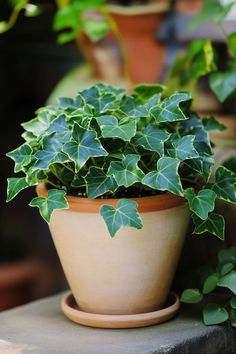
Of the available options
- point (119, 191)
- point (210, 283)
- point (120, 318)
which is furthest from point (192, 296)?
point (119, 191)

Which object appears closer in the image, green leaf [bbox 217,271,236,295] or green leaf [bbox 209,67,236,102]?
green leaf [bbox 217,271,236,295]

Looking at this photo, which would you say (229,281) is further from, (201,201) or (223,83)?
(223,83)

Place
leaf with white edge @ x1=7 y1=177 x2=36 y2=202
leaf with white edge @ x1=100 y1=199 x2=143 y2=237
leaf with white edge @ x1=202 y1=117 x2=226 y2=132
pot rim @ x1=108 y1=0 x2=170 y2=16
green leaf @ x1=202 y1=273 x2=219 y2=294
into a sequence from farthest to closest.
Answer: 1. pot rim @ x1=108 y1=0 x2=170 y2=16
2. leaf with white edge @ x1=202 y1=117 x2=226 y2=132
3. green leaf @ x1=202 y1=273 x2=219 y2=294
4. leaf with white edge @ x1=7 y1=177 x2=36 y2=202
5. leaf with white edge @ x1=100 y1=199 x2=143 y2=237

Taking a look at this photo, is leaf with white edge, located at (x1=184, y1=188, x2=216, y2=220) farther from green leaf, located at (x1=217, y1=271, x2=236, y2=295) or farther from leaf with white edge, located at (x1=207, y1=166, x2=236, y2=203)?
green leaf, located at (x1=217, y1=271, x2=236, y2=295)

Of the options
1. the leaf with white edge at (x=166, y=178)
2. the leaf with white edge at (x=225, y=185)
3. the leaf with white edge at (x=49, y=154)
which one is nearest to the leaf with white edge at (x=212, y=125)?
the leaf with white edge at (x=225, y=185)

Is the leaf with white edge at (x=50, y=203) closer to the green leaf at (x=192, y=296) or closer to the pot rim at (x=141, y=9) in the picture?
the green leaf at (x=192, y=296)

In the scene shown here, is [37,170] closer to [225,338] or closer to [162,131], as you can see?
[162,131]

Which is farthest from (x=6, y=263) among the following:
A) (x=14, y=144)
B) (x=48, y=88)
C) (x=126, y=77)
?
(x=126, y=77)

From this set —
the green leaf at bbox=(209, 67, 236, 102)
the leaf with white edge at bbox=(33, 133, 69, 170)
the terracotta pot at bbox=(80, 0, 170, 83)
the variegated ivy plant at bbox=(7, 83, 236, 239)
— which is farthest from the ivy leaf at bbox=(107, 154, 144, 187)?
the terracotta pot at bbox=(80, 0, 170, 83)
